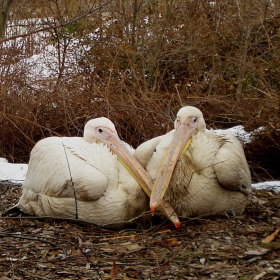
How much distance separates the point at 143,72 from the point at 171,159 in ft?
11.0

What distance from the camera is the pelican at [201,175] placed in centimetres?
403

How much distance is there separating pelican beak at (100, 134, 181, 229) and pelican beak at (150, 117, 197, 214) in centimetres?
12

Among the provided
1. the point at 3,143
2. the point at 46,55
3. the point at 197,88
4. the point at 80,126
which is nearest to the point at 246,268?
the point at 80,126

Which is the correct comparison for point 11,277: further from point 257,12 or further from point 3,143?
point 257,12

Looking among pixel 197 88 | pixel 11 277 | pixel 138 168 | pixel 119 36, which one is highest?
pixel 119 36

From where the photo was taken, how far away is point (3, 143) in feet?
21.5

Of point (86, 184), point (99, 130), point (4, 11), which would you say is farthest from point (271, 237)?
point (4, 11)

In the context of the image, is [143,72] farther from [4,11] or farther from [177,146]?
[4,11]

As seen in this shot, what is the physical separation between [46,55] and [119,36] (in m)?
1.31

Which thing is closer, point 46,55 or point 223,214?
point 223,214

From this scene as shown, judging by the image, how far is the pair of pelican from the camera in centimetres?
396

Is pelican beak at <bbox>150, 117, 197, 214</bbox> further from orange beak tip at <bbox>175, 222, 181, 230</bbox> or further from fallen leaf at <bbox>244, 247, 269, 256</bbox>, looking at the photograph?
fallen leaf at <bbox>244, 247, 269, 256</bbox>

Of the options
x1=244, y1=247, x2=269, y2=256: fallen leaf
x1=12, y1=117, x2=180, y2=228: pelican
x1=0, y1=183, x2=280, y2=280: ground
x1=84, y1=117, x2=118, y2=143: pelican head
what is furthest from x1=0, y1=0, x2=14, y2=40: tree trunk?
x1=244, y1=247, x2=269, y2=256: fallen leaf

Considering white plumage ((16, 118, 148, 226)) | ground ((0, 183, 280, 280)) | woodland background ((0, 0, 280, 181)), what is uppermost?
woodland background ((0, 0, 280, 181))
